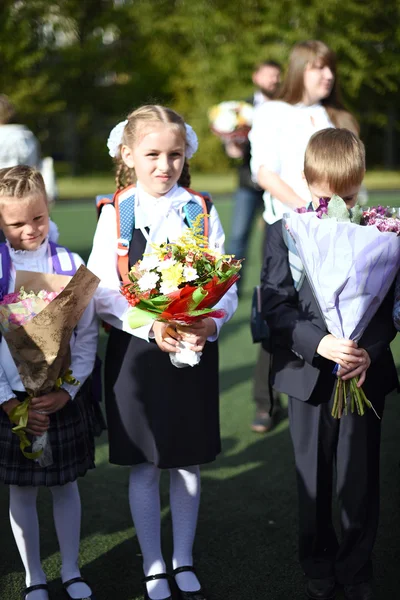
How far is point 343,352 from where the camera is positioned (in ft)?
9.11

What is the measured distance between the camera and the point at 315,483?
3.06m

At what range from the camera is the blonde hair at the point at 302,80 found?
425cm

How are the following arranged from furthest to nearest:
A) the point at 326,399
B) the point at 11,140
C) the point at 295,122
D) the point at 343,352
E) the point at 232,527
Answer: the point at 11,140, the point at 295,122, the point at 232,527, the point at 326,399, the point at 343,352

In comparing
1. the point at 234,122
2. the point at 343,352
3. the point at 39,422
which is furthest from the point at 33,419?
the point at 234,122

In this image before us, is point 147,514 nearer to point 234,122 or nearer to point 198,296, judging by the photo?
point 198,296

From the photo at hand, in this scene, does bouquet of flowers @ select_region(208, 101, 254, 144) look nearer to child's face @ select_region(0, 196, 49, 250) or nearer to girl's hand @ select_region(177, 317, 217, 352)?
child's face @ select_region(0, 196, 49, 250)

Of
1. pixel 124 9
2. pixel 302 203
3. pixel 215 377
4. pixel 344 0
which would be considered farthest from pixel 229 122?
pixel 124 9

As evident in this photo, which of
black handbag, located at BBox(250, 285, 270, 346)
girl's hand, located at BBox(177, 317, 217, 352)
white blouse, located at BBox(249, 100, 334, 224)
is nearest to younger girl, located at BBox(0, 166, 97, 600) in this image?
girl's hand, located at BBox(177, 317, 217, 352)

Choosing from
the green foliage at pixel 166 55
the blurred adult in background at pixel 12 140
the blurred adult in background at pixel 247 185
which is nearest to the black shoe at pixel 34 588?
the blurred adult in background at pixel 12 140

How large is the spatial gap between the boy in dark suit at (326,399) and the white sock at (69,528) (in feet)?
2.94

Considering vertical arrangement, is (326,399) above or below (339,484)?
above

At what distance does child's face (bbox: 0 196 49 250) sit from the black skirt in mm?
Result: 513

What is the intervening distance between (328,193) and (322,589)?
153 cm

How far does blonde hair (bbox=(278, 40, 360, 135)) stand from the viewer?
167 inches
